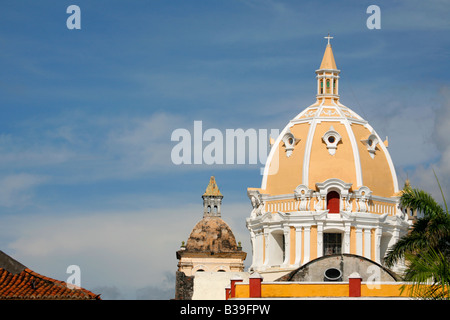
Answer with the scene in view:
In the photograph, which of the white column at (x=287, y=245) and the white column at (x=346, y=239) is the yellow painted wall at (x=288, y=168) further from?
the white column at (x=346, y=239)

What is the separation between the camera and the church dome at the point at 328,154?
240 ft

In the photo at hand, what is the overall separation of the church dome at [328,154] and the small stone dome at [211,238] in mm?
21021

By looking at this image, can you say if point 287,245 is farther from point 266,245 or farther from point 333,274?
point 333,274

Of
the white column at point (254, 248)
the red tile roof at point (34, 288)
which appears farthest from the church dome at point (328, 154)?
the red tile roof at point (34, 288)

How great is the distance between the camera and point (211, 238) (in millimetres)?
96312

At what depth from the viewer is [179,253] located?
94000mm

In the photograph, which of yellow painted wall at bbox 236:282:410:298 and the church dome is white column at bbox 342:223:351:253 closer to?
the church dome

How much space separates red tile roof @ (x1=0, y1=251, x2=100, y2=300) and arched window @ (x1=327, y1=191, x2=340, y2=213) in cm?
2915

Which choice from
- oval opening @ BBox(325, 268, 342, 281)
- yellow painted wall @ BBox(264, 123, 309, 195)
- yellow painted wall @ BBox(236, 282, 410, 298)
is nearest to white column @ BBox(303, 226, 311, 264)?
yellow painted wall @ BBox(264, 123, 309, 195)
